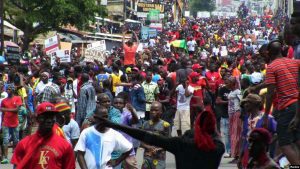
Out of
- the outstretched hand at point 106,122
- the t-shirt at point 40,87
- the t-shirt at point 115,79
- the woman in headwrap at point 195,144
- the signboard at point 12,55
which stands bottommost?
the t-shirt at point 115,79

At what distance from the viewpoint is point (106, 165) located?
439 inches

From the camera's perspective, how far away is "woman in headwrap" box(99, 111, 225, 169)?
753 centimetres

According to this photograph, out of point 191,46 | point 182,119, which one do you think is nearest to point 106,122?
point 182,119

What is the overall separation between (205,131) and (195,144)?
0.14 meters

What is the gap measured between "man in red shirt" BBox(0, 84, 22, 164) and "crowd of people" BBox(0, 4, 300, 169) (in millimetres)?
18

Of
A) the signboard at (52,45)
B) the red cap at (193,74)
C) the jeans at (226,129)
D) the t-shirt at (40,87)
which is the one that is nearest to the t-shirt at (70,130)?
the jeans at (226,129)

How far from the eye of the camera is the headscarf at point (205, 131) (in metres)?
7.54

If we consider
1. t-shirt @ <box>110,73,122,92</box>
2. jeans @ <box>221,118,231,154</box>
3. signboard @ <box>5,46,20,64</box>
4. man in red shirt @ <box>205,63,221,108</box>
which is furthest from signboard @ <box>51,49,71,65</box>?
jeans @ <box>221,118,231,154</box>

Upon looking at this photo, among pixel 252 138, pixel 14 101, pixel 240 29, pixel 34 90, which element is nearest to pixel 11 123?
pixel 14 101

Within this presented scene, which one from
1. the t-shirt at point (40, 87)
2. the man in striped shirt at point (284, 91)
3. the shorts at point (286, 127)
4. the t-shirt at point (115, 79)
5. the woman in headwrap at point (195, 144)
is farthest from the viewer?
the t-shirt at point (115, 79)

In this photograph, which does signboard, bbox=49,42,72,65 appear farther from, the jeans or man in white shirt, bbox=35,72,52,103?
the jeans

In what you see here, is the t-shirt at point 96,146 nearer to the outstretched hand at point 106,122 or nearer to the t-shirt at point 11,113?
the outstretched hand at point 106,122

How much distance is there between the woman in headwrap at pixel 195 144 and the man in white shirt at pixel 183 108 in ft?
39.1

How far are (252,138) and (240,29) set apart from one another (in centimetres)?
8340
